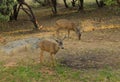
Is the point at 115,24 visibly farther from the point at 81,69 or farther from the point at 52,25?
the point at 81,69

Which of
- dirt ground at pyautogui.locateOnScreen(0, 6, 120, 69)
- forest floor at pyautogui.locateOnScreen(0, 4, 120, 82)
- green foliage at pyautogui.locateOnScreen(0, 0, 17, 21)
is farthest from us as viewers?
green foliage at pyautogui.locateOnScreen(0, 0, 17, 21)

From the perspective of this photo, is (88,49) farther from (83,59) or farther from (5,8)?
(5,8)

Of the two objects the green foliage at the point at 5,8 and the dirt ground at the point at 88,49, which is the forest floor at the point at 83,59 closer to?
the dirt ground at the point at 88,49

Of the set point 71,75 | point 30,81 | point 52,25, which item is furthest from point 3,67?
point 52,25

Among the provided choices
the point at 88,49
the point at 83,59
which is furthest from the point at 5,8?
the point at 83,59

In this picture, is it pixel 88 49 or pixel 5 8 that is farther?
pixel 5 8

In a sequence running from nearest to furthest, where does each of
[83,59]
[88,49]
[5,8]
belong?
[83,59] < [88,49] < [5,8]

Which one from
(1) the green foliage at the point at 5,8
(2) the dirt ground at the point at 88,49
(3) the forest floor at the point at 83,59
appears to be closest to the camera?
(3) the forest floor at the point at 83,59

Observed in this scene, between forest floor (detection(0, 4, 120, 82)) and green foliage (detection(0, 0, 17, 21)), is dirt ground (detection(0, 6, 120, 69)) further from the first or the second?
green foliage (detection(0, 0, 17, 21))

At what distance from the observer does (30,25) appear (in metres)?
24.2

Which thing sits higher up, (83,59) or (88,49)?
(83,59)

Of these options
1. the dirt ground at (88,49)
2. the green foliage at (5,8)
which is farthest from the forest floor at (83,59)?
the green foliage at (5,8)

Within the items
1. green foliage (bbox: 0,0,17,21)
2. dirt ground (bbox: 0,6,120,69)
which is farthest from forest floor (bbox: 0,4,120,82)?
green foliage (bbox: 0,0,17,21)

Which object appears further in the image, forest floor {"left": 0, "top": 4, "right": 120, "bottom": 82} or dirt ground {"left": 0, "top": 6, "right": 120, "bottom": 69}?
dirt ground {"left": 0, "top": 6, "right": 120, "bottom": 69}
